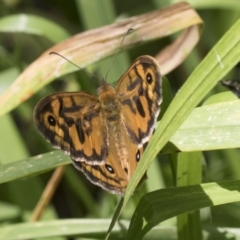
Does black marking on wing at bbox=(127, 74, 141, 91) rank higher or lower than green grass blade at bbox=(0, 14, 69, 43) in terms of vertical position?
lower

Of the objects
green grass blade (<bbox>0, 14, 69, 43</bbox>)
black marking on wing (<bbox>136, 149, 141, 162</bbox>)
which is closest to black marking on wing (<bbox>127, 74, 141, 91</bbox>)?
black marking on wing (<bbox>136, 149, 141, 162</bbox>)

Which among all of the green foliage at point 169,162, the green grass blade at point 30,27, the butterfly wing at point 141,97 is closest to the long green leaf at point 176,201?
the green foliage at point 169,162

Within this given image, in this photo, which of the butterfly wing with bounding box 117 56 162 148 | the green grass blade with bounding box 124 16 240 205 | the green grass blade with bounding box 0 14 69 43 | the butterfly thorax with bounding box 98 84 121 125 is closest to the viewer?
the green grass blade with bounding box 124 16 240 205

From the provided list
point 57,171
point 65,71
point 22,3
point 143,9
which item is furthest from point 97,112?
point 22,3

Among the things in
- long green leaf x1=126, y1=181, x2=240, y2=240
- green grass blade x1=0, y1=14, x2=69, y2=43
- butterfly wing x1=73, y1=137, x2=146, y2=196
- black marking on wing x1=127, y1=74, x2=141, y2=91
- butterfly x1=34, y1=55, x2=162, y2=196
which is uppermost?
green grass blade x1=0, y1=14, x2=69, y2=43

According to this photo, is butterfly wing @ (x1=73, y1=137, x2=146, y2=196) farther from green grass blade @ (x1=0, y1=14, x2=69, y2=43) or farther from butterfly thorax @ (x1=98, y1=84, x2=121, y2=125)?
green grass blade @ (x1=0, y1=14, x2=69, y2=43)

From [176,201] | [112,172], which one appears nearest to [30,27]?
[112,172]

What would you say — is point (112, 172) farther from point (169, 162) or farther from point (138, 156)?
point (169, 162)
